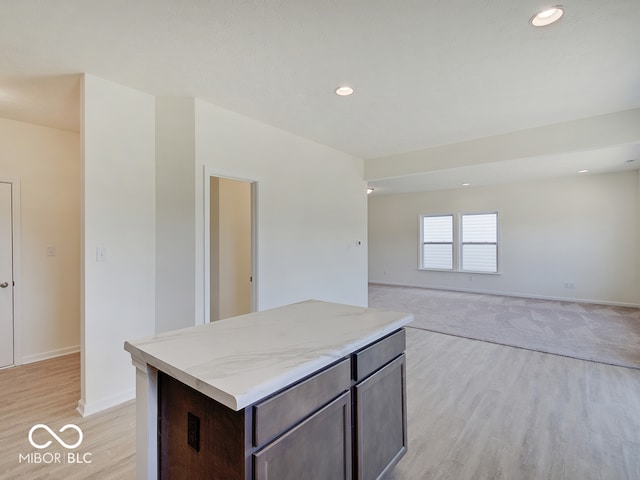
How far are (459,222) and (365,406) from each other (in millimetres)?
7400

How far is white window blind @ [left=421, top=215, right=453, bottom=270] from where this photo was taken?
823 centimetres

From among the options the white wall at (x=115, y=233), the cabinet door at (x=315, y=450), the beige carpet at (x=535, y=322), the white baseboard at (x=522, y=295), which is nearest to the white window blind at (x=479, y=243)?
the white baseboard at (x=522, y=295)

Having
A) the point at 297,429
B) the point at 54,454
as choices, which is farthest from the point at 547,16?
the point at 54,454

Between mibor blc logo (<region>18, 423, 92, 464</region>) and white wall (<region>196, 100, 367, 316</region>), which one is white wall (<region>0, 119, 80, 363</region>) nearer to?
mibor blc logo (<region>18, 423, 92, 464</region>)

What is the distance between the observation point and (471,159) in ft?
14.3

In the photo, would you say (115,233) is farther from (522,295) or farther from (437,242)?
(522,295)

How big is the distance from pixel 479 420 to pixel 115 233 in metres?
3.26

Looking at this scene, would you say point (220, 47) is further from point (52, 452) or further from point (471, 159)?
point (471, 159)

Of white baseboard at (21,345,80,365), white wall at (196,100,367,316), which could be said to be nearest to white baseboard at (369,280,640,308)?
white wall at (196,100,367,316)

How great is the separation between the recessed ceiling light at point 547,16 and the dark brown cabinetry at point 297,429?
2.11 m

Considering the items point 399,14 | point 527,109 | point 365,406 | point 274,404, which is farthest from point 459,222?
point 274,404

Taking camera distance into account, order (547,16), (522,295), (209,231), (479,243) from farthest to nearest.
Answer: (479,243) → (522,295) → (209,231) → (547,16)

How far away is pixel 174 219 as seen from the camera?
2961mm

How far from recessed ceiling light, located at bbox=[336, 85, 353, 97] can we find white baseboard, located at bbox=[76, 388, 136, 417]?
3.20 meters
